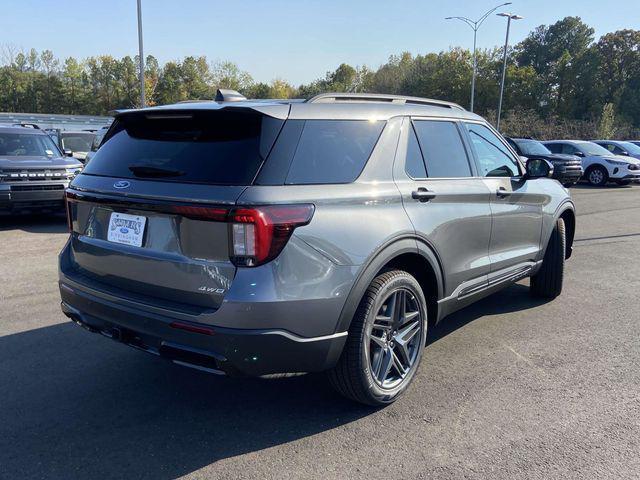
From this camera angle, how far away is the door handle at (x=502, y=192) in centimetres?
439

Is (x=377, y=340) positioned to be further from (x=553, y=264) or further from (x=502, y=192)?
(x=553, y=264)

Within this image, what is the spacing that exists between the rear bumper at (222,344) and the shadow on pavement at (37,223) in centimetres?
702

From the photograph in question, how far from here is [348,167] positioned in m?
3.10

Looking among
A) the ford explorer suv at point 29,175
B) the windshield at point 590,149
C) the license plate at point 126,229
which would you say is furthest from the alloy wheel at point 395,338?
the windshield at point 590,149

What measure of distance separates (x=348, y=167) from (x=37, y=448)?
229cm

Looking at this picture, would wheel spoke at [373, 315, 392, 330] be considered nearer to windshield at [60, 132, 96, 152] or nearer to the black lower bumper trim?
the black lower bumper trim

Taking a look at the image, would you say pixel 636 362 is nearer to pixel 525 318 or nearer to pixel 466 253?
pixel 525 318

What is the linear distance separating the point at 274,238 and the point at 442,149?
6.06ft

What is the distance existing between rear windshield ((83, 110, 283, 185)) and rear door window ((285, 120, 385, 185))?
19 cm

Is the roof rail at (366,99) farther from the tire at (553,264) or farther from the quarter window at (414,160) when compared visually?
the tire at (553,264)

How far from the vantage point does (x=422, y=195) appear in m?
3.48

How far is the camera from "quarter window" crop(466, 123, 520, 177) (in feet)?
14.3

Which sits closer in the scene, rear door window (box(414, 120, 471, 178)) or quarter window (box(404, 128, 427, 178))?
quarter window (box(404, 128, 427, 178))

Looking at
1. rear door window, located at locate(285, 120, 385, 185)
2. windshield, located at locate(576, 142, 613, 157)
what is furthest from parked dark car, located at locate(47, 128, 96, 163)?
windshield, located at locate(576, 142, 613, 157)
